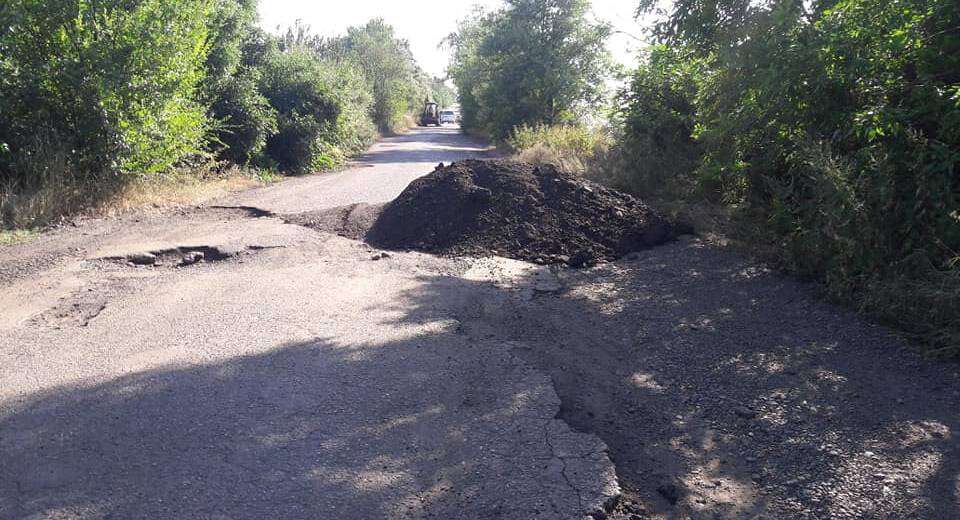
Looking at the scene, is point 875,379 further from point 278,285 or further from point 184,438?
point 278,285

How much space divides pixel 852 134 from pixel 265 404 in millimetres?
5634

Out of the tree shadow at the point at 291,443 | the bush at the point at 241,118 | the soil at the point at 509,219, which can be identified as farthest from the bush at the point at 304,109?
the tree shadow at the point at 291,443

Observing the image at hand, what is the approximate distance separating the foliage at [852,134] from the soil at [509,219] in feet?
6.31

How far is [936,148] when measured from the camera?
216 inches

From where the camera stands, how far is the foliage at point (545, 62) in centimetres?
2923

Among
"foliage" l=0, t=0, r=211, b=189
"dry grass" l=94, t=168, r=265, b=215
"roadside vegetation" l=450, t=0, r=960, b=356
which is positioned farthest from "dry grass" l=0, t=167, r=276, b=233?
"roadside vegetation" l=450, t=0, r=960, b=356

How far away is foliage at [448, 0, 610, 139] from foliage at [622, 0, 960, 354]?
21.2m

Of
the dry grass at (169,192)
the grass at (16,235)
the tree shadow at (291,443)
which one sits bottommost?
the tree shadow at (291,443)

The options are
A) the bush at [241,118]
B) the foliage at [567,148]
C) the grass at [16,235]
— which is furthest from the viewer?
the bush at [241,118]

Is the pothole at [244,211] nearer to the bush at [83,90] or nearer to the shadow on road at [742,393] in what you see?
the bush at [83,90]

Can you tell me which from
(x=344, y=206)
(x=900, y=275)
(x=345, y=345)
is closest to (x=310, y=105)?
(x=344, y=206)

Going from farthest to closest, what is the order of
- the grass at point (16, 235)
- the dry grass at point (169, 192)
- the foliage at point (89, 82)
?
the dry grass at point (169, 192) < the foliage at point (89, 82) < the grass at point (16, 235)

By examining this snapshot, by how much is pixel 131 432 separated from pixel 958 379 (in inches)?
215

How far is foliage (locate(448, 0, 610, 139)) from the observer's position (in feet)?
95.9
